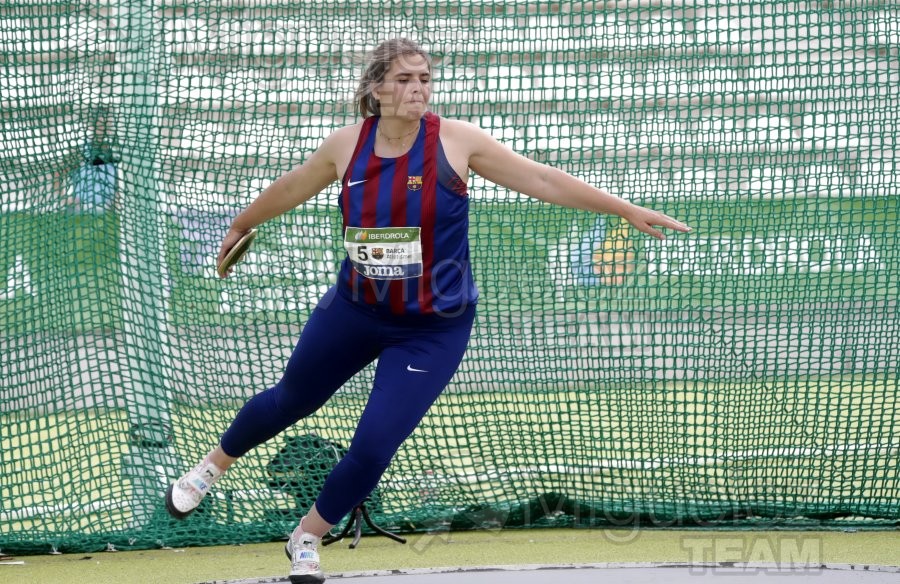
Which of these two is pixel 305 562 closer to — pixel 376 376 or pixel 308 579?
pixel 308 579

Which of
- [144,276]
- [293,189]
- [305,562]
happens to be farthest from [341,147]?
[144,276]

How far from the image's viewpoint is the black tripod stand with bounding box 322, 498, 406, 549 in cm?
445

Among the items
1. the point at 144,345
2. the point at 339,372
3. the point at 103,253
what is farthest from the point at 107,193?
the point at 339,372

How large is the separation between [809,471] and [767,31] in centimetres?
188

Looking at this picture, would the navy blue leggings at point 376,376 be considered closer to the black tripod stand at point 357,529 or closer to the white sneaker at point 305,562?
the white sneaker at point 305,562

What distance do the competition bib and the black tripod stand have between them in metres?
1.51

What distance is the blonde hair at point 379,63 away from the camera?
3205 mm

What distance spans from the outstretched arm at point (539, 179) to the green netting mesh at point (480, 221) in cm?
130

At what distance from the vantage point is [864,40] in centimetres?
439

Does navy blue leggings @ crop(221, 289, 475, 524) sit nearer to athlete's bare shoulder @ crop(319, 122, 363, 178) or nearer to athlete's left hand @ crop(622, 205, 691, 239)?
athlete's bare shoulder @ crop(319, 122, 363, 178)

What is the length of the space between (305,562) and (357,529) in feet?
3.42

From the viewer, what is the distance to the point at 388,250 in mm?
3229

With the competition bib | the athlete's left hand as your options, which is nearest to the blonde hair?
the competition bib

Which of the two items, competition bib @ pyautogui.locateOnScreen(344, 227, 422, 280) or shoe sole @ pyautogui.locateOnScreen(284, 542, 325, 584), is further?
shoe sole @ pyautogui.locateOnScreen(284, 542, 325, 584)
